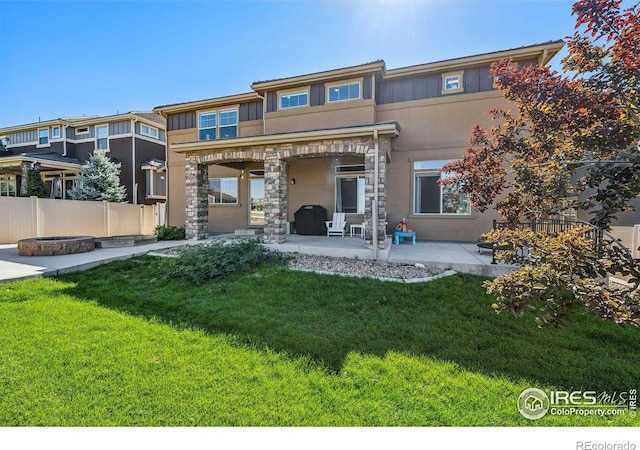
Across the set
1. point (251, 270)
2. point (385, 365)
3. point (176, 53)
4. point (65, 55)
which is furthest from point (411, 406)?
point (65, 55)

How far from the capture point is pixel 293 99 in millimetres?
10883

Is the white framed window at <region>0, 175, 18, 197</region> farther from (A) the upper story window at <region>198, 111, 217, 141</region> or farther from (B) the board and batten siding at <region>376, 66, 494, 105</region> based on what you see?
(B) the board and batten siding at <region>376, 66, 494, 105</region>

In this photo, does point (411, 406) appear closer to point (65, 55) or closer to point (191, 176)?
point (191, 176)

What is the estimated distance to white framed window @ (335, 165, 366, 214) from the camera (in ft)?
34.2

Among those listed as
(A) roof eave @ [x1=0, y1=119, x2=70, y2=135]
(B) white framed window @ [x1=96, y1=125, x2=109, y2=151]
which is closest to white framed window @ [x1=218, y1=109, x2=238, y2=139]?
(B) white framed window @ [x1=96, y1=125, x2=109, y2=151]

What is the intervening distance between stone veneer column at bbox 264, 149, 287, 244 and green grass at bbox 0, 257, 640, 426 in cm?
346

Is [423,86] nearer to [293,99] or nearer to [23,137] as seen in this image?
[293,99]

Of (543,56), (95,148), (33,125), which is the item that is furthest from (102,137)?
(543,56)

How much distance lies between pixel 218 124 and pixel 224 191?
9.47 ft

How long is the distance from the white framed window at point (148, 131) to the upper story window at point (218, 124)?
7106 millimetres

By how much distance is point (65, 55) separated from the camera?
8.39 metres

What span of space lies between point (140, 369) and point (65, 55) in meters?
10.3

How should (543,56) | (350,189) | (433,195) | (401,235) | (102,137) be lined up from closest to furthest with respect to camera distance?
1. (543,56)
2. (401,235)
3. (433,195)
4. (350,189)
5. (102,137)

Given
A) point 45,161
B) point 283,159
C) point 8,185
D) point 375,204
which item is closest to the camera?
point 375,204
